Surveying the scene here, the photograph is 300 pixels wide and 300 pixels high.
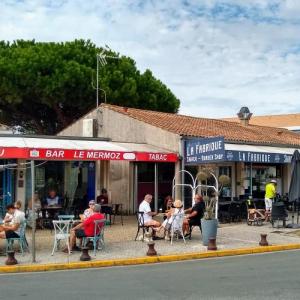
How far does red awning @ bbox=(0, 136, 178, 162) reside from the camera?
1606cm

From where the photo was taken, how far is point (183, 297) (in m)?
7.45

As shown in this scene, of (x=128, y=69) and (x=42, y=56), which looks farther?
(x=128, y=69)

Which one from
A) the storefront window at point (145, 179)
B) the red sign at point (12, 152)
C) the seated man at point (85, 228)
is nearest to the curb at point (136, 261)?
the seated man at point (85, 228)

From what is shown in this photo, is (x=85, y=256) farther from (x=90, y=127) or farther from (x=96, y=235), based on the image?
(x=90, y=127)

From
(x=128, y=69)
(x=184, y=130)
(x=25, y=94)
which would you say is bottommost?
(x=184, y=130)

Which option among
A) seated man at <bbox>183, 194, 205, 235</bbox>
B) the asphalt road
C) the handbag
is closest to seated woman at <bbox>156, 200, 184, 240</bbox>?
the handbag

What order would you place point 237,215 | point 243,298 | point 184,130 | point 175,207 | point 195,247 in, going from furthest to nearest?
point 184,130 → point 237,215 → point 175,207 → point 195,247 → point 243,298

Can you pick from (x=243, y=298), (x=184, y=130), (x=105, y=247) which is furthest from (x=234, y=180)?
(x=243, y=298)

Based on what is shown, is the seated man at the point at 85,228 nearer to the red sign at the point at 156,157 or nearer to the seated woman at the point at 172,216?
the seated woman at the point at 172,216

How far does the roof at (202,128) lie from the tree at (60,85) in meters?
7.28

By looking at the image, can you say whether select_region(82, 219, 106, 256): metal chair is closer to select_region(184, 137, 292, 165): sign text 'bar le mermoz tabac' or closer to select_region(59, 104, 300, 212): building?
select_region(184, 137, 292, 165): sign text 'bar le mermoz tabac'

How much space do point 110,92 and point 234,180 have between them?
11474mm

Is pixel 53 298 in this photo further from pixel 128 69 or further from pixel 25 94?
pixel 128 69

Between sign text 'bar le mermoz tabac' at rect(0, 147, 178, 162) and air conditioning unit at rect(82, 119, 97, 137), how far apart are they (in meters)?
5.19
